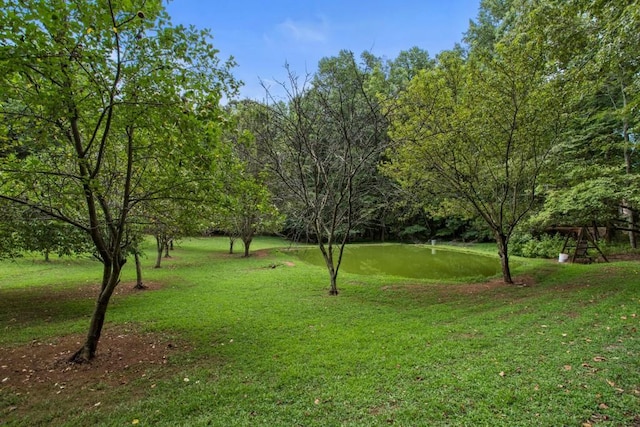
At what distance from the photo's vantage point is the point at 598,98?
14.4m

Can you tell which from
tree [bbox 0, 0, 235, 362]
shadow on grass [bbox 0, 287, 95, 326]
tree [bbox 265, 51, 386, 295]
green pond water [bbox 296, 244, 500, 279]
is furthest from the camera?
green pond water [bbox 296, 244, 500, 279]

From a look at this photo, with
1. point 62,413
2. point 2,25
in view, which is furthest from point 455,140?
point 62,413

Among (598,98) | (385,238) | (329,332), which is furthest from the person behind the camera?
(385,238)

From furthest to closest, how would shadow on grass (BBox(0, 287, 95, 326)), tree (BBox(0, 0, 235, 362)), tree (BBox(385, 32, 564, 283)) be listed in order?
tree (BBox(385, 32, 564, 283)) → shadow on grass (BBox(0, 287, 95, 326)) → tree (BBox(0, 0, 235, 362))

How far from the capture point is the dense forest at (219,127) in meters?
3.17

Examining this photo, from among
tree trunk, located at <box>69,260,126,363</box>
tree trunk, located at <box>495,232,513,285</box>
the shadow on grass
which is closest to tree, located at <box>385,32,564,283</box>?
tree trunk, located at <box>495,232,513,285</box>

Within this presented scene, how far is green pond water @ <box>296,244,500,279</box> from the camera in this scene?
41.5 ft

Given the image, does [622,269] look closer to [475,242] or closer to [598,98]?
[598,98]

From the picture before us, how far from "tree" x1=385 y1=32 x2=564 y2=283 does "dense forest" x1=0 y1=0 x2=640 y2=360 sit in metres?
0.04

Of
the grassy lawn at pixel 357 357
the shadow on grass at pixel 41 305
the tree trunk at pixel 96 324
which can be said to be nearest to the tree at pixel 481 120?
the grassy lawn at pixel 357 357

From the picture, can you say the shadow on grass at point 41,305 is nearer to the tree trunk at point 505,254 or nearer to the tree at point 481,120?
the tree at point 481,120

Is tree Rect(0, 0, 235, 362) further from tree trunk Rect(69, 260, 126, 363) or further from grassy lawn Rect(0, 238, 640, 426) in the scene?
grassy lawn Rect(0, 238, 640, 426)

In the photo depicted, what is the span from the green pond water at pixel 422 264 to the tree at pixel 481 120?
4.28 metres

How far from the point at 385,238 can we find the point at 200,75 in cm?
2683
